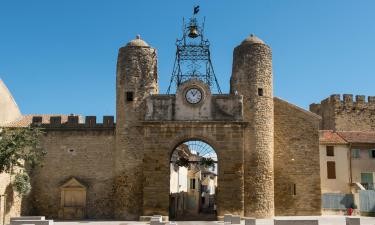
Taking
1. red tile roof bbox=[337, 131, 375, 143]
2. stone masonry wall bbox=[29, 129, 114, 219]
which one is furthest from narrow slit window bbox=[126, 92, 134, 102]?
red tile roof bbox=[337, 131, 375, 143]

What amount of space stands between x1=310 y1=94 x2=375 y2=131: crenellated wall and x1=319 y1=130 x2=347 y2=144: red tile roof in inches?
308

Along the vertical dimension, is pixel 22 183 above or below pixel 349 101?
below

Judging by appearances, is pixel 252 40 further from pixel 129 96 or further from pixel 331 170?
pixel 331 170

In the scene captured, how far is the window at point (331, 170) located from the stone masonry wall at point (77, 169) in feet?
53.7

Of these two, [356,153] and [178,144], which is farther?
[356,153]

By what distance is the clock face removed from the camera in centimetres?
3088

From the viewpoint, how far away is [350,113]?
46625mm

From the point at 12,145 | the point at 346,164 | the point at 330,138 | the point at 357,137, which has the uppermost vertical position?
the point at 357,137

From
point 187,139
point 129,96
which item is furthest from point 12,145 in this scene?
point 187,139

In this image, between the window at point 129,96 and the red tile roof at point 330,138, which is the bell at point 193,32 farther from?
the red tile roof at point 330,138

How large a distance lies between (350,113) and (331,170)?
11898 mm

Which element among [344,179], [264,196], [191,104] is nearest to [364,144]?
[344,179]

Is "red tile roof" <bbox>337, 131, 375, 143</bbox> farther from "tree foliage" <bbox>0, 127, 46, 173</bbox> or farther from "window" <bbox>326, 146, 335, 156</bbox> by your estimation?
"tree foliage" <bbox>0, 127, 46, 173</bbox>

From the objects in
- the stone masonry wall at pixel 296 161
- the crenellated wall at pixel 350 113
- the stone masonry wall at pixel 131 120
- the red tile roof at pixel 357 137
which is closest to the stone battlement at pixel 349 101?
the crenellated wall at pixel 350 113
